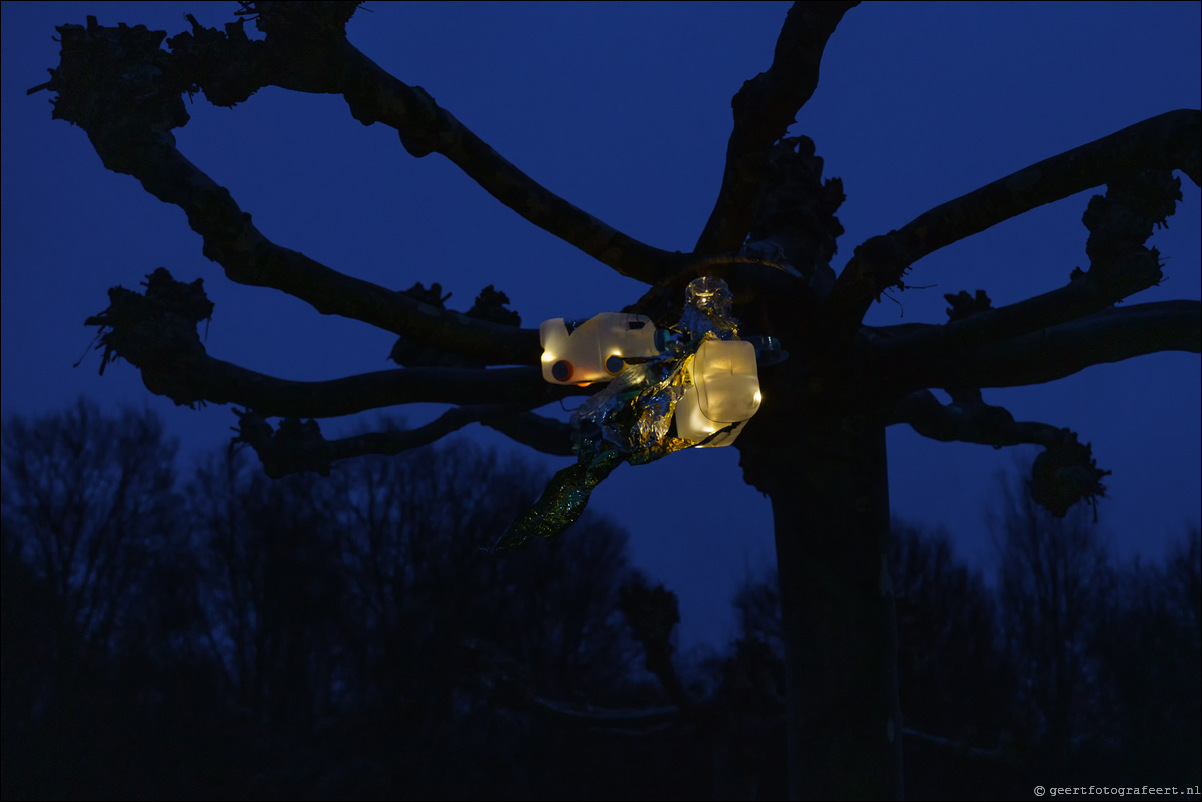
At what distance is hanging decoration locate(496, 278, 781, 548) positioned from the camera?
109 inches

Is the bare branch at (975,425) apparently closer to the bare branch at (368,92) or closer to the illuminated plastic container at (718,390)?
the bare branch at (368,92)

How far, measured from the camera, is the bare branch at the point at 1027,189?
3211mm

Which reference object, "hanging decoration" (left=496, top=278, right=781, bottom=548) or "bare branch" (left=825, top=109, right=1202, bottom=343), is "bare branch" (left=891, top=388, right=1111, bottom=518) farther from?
"hanging decoration" (left=496, top=278, right=781, bottom=548)

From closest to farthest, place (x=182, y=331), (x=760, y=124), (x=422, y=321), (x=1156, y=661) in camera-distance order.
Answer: (x=760, y=124), (x=422, y=321), (x=182, y=331), (x=1156, y=661)

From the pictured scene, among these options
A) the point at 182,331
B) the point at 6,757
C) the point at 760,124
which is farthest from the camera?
the point at 6,757

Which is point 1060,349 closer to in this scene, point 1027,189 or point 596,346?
point 1027,189

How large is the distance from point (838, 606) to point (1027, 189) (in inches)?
87.4

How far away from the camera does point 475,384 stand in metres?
4.85

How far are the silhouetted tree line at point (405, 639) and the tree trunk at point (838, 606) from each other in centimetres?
674

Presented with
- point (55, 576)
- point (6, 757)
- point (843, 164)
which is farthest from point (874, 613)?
point (843, 164)

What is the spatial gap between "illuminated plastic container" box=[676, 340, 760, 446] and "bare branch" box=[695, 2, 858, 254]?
91 centimetres

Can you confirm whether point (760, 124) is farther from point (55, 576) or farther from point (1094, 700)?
point (1094, 700)

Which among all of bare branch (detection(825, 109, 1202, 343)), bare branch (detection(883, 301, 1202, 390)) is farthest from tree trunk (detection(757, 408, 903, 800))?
bare branch (detection(825, 109, 1202, 343))

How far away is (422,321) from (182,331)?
1333 millimetres
